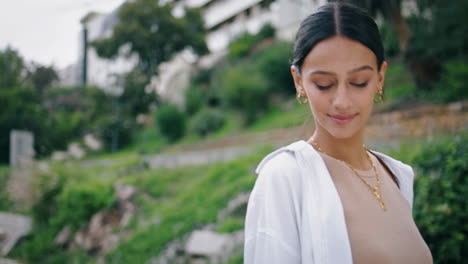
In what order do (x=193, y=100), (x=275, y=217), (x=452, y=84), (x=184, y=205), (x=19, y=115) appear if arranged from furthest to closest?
(x=193, y=100) → (x=19, y=115) → (x=452, y=84) → (x=184, y=205) → (x=275, y=217)

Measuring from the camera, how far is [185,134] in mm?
19281

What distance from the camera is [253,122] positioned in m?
16.0

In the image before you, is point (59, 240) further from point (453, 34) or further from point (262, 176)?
point (453, 34)

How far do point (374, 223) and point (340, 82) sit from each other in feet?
1.54

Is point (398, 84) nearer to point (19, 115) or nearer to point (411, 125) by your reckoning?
point (411, 125)

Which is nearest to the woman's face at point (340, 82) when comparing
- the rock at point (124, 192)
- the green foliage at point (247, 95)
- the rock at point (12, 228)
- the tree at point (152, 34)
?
the rock at point (124, 192)

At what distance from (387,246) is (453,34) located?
35.5ft

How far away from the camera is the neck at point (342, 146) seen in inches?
57.3

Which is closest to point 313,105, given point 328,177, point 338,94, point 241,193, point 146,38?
point 338,94

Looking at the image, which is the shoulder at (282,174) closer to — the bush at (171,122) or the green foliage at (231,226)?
the green foliage at (231,226)

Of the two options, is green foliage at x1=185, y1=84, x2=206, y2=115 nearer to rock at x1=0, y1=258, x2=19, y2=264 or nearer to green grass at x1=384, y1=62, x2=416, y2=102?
green grass at x1=384, y1=62, x2=416, y2=102

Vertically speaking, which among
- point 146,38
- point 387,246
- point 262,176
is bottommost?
point 387,246

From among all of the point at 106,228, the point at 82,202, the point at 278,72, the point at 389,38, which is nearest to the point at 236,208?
the point at 106,228

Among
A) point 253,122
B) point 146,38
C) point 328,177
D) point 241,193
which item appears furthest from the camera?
point 146,38
